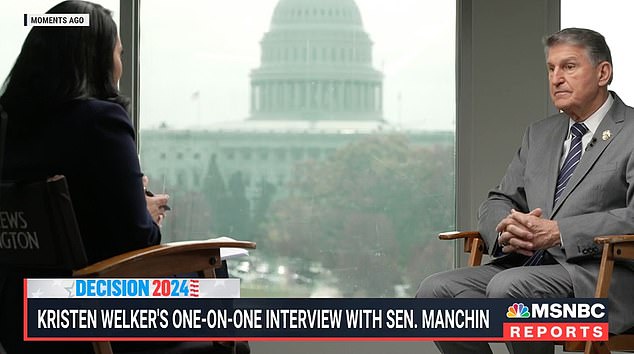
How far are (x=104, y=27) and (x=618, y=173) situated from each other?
5.43 feet

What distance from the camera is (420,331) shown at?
371cm

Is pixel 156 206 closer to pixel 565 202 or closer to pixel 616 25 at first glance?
pixel 565 202

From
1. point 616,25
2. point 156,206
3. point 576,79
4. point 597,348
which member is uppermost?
point 616,25

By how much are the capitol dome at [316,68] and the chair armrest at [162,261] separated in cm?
182

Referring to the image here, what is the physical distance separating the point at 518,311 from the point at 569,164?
562 millimetres

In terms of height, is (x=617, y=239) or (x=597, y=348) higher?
(x=617, y=239)

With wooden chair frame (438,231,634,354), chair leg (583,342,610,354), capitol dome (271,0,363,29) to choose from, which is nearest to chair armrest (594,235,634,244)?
wooden chair frame (438,231,634,354)

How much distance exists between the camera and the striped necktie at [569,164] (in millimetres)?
3160

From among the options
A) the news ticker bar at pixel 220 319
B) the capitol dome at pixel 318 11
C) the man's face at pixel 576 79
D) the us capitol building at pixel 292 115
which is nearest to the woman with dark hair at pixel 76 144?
the news ticker bar at pixel 220 319

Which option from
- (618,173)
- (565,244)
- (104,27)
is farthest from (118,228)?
(618,173)

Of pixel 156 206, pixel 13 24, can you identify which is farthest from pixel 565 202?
pixel 13 24

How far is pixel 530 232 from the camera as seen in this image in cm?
302

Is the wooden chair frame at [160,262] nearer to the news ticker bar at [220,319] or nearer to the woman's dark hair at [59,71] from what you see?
the news ticker bar at [220,319]

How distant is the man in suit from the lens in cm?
291
